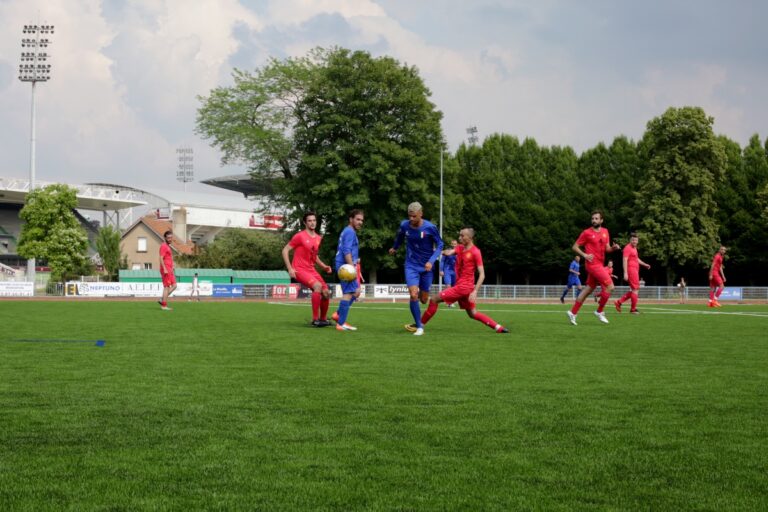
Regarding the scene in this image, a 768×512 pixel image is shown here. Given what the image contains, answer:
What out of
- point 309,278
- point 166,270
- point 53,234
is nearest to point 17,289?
point 53,234

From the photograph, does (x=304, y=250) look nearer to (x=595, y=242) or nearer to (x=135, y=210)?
(x=595, y=242)

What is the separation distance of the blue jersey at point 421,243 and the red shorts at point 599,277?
4397mm

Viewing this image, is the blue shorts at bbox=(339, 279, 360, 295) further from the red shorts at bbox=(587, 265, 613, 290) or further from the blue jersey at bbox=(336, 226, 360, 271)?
the red shorts at bbox=(587, 265, 613, 290)

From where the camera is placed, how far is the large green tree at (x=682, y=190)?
182ft

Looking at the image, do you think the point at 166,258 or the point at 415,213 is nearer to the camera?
the point at 415,213

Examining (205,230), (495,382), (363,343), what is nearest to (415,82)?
(363,343)

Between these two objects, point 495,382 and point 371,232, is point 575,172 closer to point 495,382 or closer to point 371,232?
point 371,232

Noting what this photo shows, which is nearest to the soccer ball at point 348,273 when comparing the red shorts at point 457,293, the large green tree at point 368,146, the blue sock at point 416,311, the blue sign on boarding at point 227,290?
the blue sock at point 416,311

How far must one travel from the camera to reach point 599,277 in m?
17.1

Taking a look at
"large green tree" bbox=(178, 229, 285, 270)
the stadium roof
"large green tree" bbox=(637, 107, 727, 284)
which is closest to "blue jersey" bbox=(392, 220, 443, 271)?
"large green tree" bbox=(637, 107, 727, 284)

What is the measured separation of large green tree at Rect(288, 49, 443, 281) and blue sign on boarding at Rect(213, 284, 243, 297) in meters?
6.38

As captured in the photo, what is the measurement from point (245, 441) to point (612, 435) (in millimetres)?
2297

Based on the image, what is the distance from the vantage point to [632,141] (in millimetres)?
62844

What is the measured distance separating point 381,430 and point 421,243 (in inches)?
353
